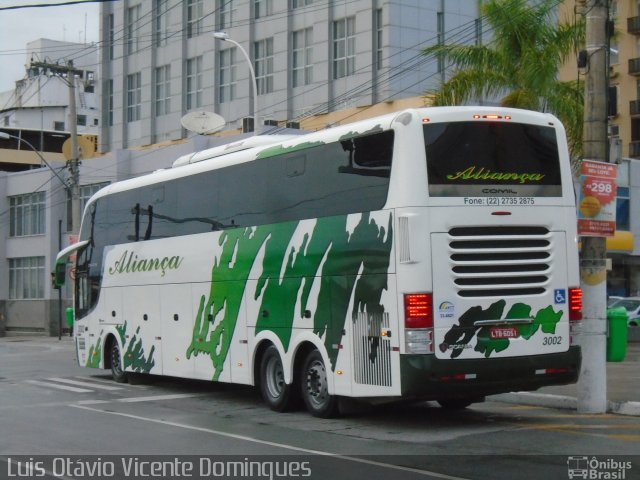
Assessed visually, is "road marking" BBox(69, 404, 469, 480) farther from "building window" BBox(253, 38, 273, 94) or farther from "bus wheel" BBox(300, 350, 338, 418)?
"building window" BBox(253, 38, 273, 94)

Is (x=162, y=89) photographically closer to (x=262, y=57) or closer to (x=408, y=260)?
(x=262, y=57)

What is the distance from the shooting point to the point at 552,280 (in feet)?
44.1

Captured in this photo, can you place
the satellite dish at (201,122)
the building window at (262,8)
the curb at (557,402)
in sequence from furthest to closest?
1. the building window at (262,8)
2. the satellite dish at (201,122)
3. the curb at (557,402)

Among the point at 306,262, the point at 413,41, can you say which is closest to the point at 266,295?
the point at 306,262

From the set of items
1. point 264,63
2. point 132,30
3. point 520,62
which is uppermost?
point 132,30

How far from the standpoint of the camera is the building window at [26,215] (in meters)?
55.5

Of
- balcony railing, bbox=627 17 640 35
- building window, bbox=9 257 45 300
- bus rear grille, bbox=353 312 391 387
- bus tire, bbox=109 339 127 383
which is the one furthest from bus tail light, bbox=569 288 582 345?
balcony railing, bbox=627 17 640 35

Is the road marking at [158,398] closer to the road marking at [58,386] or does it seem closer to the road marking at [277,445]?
the road marking at [277,445]

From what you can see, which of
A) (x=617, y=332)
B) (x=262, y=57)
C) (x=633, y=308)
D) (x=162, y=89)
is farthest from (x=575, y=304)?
(x=162, y=89)

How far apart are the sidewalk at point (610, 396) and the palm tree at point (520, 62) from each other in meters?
6.47

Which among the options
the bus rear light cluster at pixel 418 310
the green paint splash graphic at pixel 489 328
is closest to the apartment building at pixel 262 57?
the green paint splash graphic at pixel 489 328

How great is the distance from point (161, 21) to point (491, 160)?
51.0 meters

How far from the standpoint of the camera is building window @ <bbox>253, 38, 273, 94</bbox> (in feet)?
182

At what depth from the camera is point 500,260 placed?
1311 centimetres
